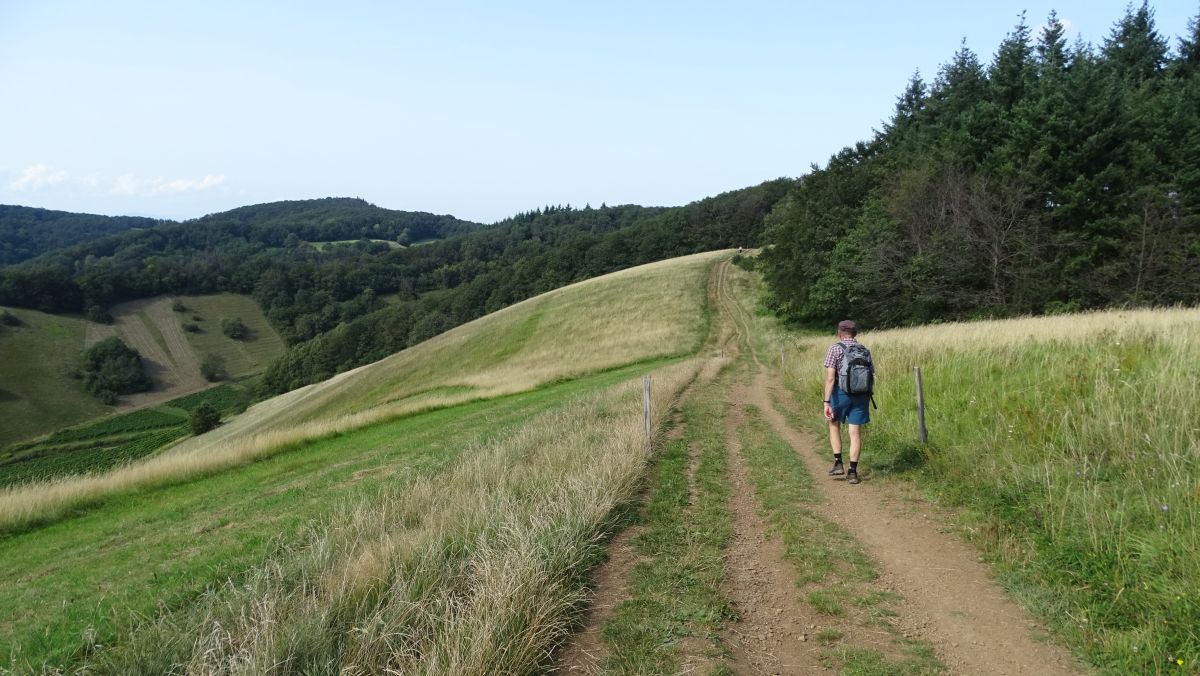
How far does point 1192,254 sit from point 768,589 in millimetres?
35536

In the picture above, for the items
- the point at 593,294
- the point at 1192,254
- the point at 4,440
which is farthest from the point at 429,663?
the point at 4,440

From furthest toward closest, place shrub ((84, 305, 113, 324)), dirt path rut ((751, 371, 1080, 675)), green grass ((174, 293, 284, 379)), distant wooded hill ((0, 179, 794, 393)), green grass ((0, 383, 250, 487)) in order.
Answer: shrub ((84, 305, 113, 324)) < green grass ((174, 293, 284, 379)) < distant wooded hill ((0, 179, 794, 393)) < green grass ((0, 383, 250, 487)) < dirt path rut ((751, 371, 1080, 675))

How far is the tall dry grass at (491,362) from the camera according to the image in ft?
65.4

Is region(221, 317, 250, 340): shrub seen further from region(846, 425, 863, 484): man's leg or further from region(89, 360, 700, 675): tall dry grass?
region(846, 425, 863, 484): man's leg

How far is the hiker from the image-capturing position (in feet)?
27.7

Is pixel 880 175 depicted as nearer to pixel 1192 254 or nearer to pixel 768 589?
pixel 1192 254

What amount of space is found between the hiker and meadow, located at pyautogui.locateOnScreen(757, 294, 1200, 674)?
630 mm

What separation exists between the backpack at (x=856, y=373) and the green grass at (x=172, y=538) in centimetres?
724

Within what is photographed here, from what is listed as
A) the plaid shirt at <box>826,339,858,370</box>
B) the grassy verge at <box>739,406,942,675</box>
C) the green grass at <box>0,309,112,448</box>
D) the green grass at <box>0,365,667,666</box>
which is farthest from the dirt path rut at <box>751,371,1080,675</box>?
the green grass at <box>0,309,112,448</box>

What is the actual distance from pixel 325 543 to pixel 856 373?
693 centimetres

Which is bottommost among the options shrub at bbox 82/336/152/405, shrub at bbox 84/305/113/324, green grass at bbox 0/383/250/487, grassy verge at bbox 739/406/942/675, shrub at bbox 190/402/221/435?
green grass at bbox 0/383/250/487

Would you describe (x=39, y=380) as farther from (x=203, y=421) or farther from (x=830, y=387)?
(x=830, y=387)

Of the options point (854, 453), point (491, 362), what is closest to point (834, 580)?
point (854, 453)

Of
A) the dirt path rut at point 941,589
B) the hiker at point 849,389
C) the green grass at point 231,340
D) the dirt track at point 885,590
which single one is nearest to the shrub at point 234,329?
the green grass at point 231,340
